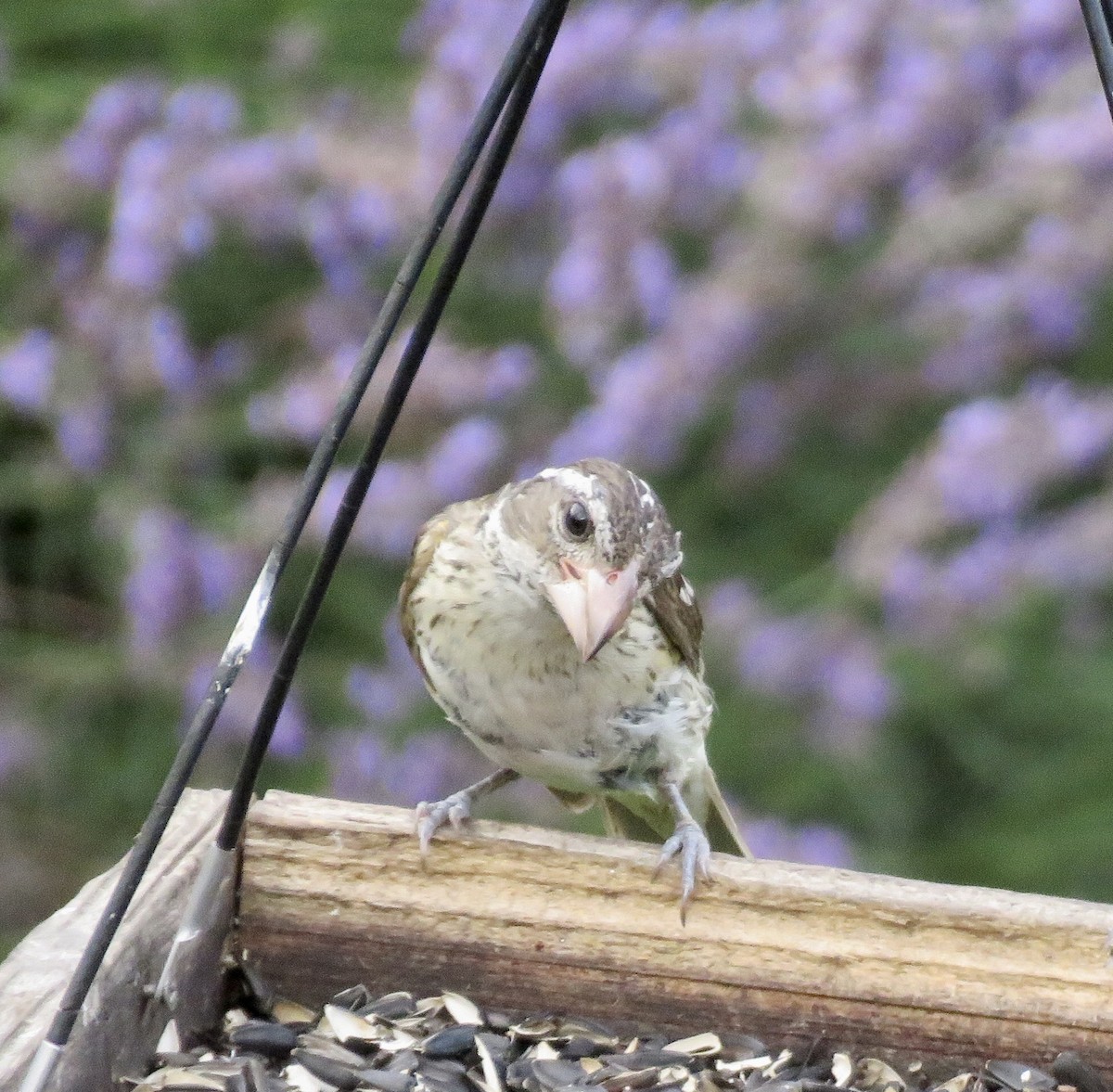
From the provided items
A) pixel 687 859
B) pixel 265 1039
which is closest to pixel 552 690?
pixel 687 859

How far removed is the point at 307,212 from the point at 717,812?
1.28m

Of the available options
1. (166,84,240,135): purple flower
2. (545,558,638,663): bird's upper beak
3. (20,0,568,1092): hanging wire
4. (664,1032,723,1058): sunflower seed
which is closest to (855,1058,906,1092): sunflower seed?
(664,1032,723,1058): sunflower seed

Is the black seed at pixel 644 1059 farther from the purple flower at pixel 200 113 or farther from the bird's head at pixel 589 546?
the purple flower at pixel 200 113

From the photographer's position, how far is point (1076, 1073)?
1.76 meters

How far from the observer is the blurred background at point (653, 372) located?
113 inches

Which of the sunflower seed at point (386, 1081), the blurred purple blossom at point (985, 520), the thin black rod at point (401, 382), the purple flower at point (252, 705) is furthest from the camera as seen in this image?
the purple flower at point (252, 705)

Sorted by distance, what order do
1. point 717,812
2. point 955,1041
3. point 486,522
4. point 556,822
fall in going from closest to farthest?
1. point 955,1041
2. point 486,522
3. point 717,812
4. point 556,822

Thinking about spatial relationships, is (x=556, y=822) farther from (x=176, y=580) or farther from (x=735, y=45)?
(x=735, y=45)

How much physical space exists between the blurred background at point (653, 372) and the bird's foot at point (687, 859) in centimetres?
94

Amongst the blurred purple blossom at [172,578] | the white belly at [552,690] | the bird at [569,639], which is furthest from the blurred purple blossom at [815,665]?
the blurred purple blossom at [172,578]

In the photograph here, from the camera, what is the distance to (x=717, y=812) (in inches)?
98.3

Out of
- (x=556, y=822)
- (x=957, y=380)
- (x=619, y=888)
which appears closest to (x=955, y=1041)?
(x=619, y=888)

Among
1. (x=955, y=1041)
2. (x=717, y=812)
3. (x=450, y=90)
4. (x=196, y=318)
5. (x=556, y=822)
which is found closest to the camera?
(x=955, y=1041)

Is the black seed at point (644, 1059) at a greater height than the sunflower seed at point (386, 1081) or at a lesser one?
lesser
